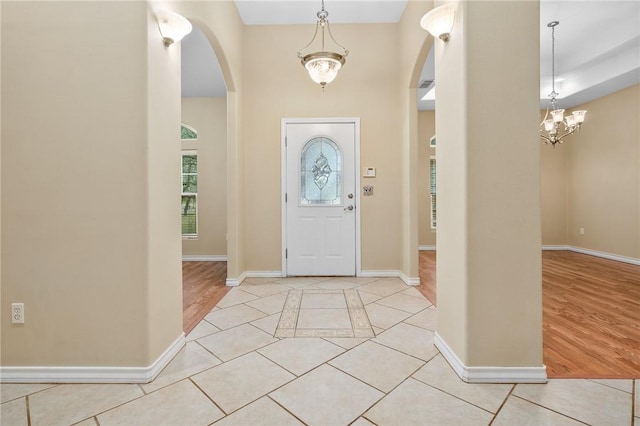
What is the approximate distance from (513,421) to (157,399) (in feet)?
5.67

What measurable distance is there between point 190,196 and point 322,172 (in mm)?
3125

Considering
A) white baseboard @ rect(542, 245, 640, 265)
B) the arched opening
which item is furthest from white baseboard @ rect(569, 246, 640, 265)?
the arched opening

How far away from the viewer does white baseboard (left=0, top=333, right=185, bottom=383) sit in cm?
171

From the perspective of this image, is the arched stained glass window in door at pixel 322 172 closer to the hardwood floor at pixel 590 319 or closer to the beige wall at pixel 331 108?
the beige wall at pixel 331 108

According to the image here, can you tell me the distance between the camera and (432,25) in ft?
6.26

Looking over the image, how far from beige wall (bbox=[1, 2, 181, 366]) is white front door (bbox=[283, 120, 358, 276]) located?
7.83ft

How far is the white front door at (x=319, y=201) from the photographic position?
4.03 metres

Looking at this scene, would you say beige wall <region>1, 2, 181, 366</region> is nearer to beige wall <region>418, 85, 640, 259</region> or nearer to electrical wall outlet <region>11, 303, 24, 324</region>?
electrical wall outlet <region>11, 303, 24, 324</region>

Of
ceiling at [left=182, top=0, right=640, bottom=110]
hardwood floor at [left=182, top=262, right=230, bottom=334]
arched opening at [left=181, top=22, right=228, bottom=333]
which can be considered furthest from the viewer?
arched opening at [left=181, top=22, right=228, bottom=333]

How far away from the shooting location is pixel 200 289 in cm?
363

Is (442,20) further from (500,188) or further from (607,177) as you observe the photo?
(607,177)

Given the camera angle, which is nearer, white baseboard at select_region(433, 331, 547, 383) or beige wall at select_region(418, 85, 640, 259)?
white baseboard at select_region(433, 331, 547, 383)

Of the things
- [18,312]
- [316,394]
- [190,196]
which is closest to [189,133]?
[190,196]

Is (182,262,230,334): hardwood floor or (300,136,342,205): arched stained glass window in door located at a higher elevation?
(300,136,342,205): arched stained glass window in door
